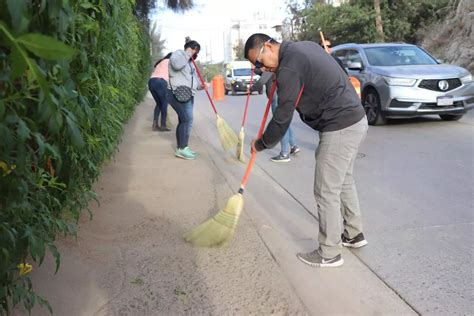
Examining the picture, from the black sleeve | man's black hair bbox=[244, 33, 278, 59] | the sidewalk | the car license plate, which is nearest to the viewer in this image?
the sidewalk

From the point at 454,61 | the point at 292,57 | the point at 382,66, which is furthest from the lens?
the point at 454,61

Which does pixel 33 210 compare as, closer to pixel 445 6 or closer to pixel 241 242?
pixel 241 242

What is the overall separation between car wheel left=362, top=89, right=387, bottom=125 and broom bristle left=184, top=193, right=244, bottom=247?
696 cm

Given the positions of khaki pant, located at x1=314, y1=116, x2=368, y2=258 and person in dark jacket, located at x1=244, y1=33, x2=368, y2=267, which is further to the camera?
khaki pant, located at x1=314, y1=116, x2=368, y2=258

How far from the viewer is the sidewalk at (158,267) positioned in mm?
3248

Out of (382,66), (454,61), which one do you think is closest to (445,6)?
(454,61)

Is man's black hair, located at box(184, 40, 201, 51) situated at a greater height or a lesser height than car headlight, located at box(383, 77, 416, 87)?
greater

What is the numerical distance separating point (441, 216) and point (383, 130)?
5326 millimetres

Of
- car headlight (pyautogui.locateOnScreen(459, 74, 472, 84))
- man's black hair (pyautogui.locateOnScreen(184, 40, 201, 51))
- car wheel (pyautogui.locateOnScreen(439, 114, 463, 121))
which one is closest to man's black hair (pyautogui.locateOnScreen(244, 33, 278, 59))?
man's black hair (pyautogui.locateOnScreen(184, 40, 201, 51))

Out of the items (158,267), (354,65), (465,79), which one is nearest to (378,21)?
(354,65)

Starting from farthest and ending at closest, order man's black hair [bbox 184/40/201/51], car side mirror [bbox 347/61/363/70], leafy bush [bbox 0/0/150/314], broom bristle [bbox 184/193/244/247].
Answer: car side mirror [bbox 347/61/363/70], man's black hair [bbox 184/40/201/51], broom bristle [bbox 184/193/244/247], leafy bush [bbox 0/0/150/314]

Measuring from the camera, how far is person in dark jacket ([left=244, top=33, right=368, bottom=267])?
139 inches

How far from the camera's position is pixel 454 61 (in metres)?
22.8

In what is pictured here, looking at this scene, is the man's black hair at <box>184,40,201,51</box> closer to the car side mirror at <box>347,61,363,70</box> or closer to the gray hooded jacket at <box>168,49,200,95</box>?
the gray hooded jacket at <box>168,49,200,95</box>
